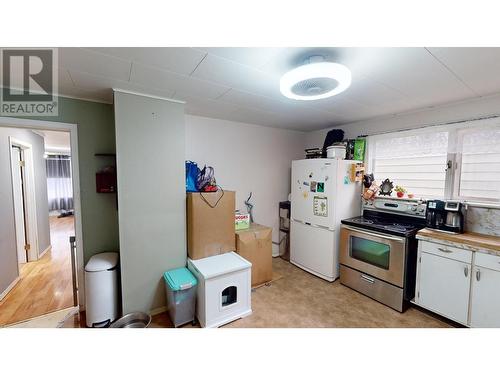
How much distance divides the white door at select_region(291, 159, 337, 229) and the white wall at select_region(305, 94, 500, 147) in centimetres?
86

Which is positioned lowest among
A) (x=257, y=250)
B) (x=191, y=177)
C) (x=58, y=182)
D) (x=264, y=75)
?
(x=257, y=250)

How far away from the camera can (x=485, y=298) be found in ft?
5.59

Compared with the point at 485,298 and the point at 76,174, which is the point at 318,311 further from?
the point at 76,174

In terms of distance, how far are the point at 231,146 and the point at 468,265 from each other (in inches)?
110

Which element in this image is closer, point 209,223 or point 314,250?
point 209,223

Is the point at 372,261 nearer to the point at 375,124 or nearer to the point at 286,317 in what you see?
the point at 286,317

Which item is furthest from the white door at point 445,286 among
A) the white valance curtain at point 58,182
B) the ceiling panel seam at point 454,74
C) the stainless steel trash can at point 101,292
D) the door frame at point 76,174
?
the white valance curtain at point 58,182

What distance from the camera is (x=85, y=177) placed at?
2.10 m

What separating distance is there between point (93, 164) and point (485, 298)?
3.74m

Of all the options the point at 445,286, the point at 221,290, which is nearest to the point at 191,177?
the point at 221,290

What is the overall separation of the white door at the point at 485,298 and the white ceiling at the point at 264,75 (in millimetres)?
1576

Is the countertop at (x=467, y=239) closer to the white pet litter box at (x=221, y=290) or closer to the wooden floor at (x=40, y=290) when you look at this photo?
the white pet litter box at (x=221, y=290)

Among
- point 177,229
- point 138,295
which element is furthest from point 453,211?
point 138,295

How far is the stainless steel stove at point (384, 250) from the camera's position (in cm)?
211
